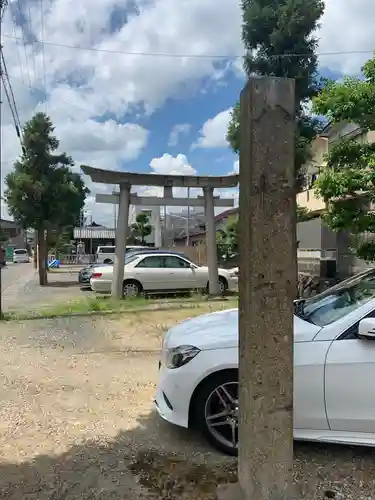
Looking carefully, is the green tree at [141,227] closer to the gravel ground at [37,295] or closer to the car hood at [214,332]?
the gravel ground at [37,295]

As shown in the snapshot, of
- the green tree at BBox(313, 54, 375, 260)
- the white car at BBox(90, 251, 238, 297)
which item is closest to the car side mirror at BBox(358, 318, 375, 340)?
the green tree at BBox(313, 54, 375, 260)

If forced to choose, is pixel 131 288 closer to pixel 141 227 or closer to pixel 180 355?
pixel 180 355

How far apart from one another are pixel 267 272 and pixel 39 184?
19.8 metres

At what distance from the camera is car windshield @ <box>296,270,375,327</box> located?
396 cm

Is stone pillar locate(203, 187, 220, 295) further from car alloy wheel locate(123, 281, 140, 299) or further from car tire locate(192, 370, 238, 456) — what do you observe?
car tire locate(192, 370, 238, 456)

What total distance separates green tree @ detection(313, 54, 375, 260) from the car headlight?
12.6 feet

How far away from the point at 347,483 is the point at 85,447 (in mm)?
1983

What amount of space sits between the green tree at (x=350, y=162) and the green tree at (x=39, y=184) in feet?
52.2

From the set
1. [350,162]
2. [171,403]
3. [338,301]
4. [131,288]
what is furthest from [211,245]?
[171,403]

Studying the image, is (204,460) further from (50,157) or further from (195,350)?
(50,157)

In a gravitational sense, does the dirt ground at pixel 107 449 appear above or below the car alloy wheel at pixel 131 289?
below

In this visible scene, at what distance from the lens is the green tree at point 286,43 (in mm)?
14359

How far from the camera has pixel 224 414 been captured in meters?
3.84

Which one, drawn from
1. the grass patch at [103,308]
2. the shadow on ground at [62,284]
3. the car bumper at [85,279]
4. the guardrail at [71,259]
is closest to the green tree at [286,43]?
the grass patch at [103,308]
